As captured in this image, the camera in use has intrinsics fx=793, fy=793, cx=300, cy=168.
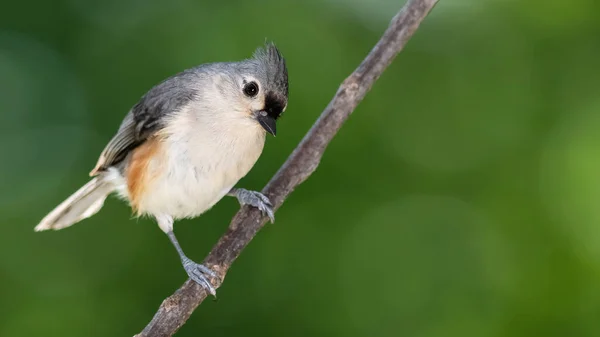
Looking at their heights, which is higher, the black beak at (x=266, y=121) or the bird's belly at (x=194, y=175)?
the black beak at (x=266, y=121)

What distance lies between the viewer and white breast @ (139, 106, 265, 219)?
11.1ft

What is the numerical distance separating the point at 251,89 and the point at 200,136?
31 cm

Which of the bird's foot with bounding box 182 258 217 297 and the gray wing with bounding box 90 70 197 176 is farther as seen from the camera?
the gray wing with bounding box 90 70 197 176

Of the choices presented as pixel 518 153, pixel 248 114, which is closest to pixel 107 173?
pixel 248 114

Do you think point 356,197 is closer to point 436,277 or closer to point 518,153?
point 436,277

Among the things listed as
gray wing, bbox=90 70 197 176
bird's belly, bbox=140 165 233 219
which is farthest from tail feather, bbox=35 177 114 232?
bird's belly, bbox=140 165 233 219

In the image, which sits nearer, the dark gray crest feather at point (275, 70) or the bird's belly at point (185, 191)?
the dark gray crest feather at point (275, 70)

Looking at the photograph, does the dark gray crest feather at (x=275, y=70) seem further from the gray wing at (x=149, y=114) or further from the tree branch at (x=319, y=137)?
the gray wing at (x=149, y=114)

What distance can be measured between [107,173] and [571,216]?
3082 millimetres

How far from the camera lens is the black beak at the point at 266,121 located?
10.5ft

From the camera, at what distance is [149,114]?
3713mm

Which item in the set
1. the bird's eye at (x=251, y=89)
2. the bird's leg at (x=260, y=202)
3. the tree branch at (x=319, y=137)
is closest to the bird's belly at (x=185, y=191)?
the bird's leg at (x=260, y=202)

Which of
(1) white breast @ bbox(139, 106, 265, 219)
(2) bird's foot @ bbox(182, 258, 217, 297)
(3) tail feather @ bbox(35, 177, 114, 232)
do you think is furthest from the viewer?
(3) tail feather @ bbox(35, 177, 114, 232)

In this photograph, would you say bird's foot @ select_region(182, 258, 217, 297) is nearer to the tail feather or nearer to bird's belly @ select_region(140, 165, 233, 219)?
bird's belly @ select_region(140, 165, 233, 219)
